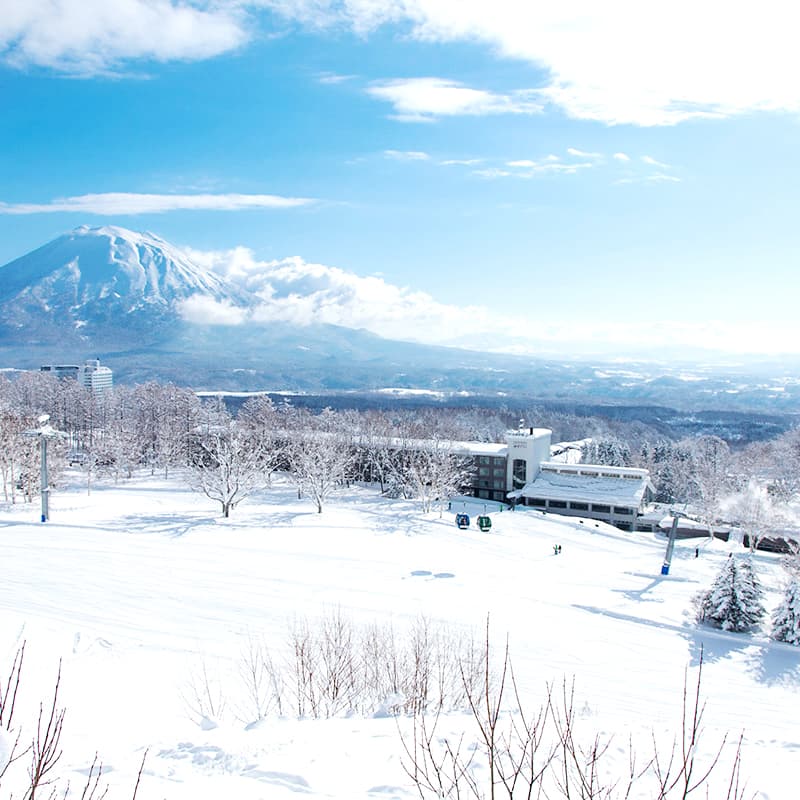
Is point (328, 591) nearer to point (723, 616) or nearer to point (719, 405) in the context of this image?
point (723, 616)

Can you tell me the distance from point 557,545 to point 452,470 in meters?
14.4

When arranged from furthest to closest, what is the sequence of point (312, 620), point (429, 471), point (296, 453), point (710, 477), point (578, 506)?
point (710, 477), point (296, 453), point (578, 506), point (429, 471), point (312, 620)

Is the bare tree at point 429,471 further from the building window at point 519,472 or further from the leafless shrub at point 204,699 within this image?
the leafless shrub at point 204,699

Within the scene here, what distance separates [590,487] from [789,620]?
84.1 ft

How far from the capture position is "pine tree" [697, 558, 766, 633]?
1789 cm

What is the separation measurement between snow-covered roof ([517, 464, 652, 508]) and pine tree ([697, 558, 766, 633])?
72.4 ft

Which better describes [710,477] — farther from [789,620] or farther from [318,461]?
[318,461]

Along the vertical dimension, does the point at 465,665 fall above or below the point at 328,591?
above

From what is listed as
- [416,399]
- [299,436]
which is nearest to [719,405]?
[416,399]

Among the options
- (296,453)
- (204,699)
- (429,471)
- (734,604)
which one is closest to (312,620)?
(204,699)

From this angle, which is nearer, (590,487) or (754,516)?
(754,516)

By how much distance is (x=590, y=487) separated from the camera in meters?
42.7

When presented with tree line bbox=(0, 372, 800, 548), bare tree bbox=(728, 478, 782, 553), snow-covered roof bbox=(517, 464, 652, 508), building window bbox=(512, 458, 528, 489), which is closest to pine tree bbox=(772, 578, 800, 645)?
bare tree bbox=(728, 478, 782, 553)

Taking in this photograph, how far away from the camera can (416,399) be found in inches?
5910
